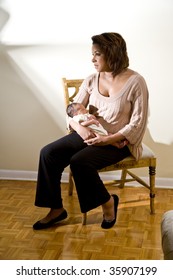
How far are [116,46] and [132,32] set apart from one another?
52 centimetres

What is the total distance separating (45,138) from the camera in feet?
10.9

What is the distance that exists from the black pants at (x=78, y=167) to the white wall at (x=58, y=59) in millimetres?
600

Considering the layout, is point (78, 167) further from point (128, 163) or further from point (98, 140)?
point (128, 163)

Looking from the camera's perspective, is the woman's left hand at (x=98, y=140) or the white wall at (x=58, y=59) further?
the white wall at (x=58, y=59)

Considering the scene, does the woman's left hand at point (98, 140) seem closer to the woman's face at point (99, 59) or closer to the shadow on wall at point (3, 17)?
the woman's face at point (99, 59)

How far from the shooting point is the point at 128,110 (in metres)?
2.58

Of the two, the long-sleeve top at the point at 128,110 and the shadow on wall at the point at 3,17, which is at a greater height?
the shadow on wall at the point at 3,17

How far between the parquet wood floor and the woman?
0.10 meters

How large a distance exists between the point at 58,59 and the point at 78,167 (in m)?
0.96

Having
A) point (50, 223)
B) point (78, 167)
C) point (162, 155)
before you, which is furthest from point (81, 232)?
point (162, 155)

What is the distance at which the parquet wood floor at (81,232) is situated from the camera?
2.34 meters

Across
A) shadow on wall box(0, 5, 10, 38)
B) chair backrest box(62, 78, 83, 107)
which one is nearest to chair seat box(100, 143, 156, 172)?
chair backrest box(62, 78, 83, 107)

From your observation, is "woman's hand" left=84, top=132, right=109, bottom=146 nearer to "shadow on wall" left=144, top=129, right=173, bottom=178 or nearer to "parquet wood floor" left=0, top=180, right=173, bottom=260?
"parquet wood floor" left=0, top=180, right=173, bottom=260

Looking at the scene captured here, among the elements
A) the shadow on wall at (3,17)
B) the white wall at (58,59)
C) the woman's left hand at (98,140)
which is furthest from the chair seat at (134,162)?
the shadow on wall at (3,17)
